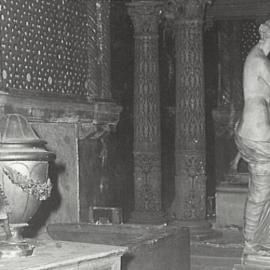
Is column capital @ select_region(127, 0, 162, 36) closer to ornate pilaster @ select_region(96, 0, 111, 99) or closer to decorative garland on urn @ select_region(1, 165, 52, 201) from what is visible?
ornate pilaster @ select_region(96, 0, 111, 99)

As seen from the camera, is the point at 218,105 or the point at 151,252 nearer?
Result: the point at 151,252

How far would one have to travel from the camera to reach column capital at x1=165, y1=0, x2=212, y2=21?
852 cm

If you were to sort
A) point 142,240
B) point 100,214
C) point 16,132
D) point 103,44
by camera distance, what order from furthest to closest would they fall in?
1. point 103,44
2. point 100,214
3. point 142,240
4. point 16,132

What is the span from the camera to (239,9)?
1016 centimetres

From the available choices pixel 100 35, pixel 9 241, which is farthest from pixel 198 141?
pixel 9 241

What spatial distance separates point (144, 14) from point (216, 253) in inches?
130

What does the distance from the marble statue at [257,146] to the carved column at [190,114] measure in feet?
8.39

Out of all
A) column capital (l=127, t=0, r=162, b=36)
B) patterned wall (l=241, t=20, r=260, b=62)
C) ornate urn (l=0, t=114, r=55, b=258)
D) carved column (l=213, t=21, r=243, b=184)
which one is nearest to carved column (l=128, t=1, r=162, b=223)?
column capital (l=127, t=0, r=162, b=36)

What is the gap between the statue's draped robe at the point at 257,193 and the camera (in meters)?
5.72

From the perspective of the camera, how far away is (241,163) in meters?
10.8

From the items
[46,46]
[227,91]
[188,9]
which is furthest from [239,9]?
→ [46,46]

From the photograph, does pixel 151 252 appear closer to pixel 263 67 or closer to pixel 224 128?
pixel 263 67

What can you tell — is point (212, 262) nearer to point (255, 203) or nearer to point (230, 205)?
point (255, 203)

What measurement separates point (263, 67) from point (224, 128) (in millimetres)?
5091
